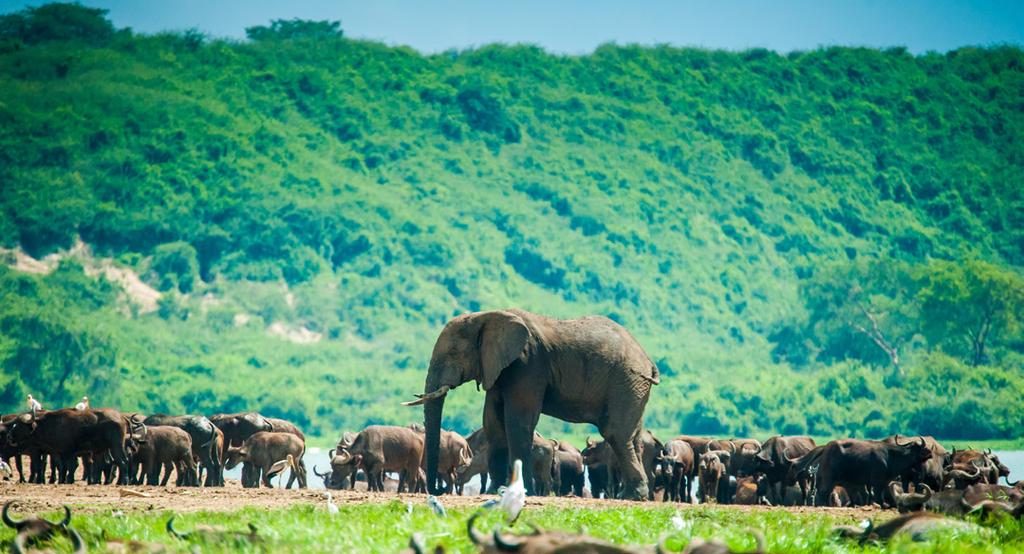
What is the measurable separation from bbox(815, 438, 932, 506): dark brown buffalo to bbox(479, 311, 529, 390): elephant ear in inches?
210

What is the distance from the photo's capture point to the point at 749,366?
3903 inches

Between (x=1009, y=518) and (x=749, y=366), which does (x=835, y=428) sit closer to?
(x=749, y=366)

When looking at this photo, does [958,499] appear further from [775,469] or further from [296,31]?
[296,31]

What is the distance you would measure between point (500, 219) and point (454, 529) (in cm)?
11129

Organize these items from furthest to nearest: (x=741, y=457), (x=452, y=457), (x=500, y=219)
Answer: (x=500, y=219)
(x=741, y=457)
(x=452, y=457)

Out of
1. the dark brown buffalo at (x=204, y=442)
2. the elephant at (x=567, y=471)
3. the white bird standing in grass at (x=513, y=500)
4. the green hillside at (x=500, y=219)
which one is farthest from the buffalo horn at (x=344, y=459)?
the green hillside at (x=500, y=219)

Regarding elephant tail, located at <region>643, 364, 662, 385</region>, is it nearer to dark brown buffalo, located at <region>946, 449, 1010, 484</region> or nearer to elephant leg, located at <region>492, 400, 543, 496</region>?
elephant leg, located at <region>492, 400, 543, 496</region>

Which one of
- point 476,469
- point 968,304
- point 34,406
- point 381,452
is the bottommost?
point 476,469

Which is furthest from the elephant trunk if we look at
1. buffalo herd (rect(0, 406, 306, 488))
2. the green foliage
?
the green foliage

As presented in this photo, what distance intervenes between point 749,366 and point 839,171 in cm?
4995

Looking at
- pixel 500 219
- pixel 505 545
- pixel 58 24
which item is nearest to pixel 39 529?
pixel 505 545

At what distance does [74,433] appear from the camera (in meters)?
23.0

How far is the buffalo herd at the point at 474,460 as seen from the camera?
893 inches

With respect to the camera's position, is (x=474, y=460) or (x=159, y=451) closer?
(x=159, y=451)
